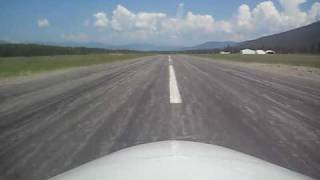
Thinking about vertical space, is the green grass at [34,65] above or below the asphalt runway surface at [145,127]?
below

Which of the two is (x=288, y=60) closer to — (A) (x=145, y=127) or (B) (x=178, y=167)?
(A) (x=145, y=127)

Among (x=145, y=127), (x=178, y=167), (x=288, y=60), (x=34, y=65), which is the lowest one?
(x=288, y=60)

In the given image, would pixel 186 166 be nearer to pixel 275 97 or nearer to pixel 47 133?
pixel 47 133

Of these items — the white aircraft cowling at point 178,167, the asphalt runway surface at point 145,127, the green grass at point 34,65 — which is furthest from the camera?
the green grass at point 34,65

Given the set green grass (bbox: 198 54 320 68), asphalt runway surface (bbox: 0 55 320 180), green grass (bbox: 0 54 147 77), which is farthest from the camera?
green grass (bbox: 198 54 320 68)

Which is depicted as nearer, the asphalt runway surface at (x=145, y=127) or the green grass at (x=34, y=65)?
the asphalt runway surface at (x=145, y=127)

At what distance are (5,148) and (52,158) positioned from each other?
41.7 inches

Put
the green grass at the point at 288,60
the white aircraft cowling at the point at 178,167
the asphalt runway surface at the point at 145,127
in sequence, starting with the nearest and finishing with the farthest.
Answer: the white aircraft cowling at the point at 178,167
the asphalt runway surface at the point at 145,127
the green grass at the point at 288,60

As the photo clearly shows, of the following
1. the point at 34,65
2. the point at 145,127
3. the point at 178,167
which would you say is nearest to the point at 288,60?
the point at 34,65

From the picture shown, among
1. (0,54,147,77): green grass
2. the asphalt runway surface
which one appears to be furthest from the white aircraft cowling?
(0,54,147,77): green grass

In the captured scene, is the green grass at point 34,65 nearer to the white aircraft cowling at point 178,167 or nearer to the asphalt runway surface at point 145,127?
the asphalt runway surface at point 145,127

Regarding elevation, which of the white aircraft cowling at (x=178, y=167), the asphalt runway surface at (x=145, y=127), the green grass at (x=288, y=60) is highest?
the white aircraft cowling at (x=178, y=167)

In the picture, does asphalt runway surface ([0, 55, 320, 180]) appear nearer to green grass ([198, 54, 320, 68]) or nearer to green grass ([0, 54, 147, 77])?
green grass ([0, 54, 147, 77])

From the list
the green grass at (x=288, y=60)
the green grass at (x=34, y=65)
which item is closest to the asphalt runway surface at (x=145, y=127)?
the green grass at (x=34, y=65)
